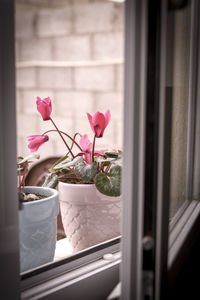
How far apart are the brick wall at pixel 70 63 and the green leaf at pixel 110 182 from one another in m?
1.86

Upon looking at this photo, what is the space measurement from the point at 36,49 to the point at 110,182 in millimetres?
2479

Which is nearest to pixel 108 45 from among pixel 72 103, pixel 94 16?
pixel 94 16

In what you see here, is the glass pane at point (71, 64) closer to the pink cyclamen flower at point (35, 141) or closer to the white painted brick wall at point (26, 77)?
the white painted brick wall at point (26, 77)

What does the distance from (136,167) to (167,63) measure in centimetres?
16

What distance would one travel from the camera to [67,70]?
2.97 meters

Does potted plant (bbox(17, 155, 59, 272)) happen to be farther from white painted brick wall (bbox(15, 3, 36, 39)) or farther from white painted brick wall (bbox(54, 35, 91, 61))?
white painted brick wall (bbox(15, 3, 36, 39))

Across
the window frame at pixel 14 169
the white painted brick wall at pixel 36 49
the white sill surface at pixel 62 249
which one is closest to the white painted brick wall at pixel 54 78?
the white painted brick wall at pixel 36 49

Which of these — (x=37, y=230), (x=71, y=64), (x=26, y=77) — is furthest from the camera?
(x=26, y=77)

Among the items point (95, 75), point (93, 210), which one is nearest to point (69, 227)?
point (93, 210)

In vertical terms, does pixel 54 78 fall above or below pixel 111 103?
above

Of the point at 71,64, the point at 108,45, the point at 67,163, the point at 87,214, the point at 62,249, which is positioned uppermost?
the point at 108,45

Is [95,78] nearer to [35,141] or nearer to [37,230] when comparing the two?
[35,141]

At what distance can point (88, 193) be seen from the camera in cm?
85

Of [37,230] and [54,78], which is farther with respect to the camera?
[54,78]
